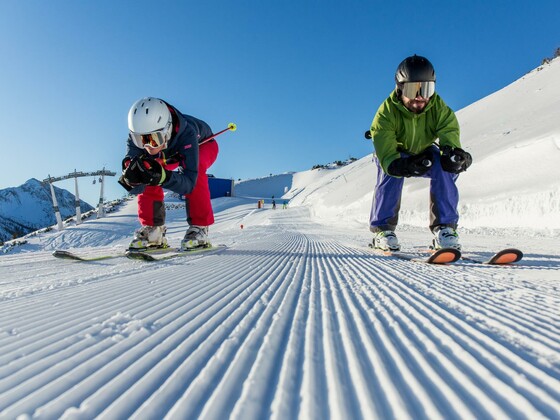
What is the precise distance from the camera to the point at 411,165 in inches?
105

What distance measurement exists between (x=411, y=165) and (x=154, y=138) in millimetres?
2284

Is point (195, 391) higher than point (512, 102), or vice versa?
point (512, 102)

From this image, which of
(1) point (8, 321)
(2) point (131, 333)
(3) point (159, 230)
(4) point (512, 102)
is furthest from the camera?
(4) point (512, 102)

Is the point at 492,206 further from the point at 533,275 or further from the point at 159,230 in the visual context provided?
the point at 159,230

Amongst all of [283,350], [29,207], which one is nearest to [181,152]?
[283,350]

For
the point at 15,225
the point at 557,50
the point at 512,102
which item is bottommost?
the point at 15,225

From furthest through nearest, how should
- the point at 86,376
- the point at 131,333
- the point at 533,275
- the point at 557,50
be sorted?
the point at 557,50
the point at 533,275
the point at 131,333
the point at 86,376

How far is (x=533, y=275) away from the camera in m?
1.86

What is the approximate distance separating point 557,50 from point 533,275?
2993 cm

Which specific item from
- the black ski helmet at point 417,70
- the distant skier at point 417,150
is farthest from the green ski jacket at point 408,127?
the black ski helmet at point 417,70

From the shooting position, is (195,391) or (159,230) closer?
(195,391)

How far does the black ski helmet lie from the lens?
281 centimetres

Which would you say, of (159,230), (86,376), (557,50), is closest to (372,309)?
(86,376)

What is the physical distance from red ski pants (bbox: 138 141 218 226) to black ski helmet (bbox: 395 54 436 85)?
2.25 m
